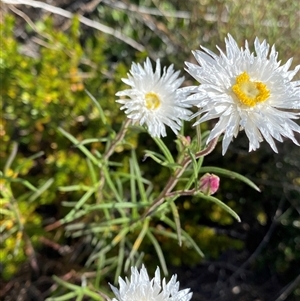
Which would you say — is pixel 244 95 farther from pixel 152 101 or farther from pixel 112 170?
pixel 112 170

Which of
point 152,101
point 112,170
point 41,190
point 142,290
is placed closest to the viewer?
point 142,290

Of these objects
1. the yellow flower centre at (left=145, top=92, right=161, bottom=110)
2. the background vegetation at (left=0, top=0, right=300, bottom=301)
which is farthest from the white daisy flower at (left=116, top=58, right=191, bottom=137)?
the background vegetation at (left=0, top=0, right=300, bottom=301)

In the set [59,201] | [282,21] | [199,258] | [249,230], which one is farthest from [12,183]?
[282,21]

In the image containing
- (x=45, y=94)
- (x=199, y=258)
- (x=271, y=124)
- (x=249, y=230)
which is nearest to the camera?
(x=271, y=124)

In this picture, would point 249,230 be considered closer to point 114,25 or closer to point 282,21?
point 282,21

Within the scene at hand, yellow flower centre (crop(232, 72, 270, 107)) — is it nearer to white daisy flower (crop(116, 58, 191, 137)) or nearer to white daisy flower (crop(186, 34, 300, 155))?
white daisy flower (crop(186, 34, 300, 155))

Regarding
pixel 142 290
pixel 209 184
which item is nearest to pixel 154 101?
pixel 209 184
